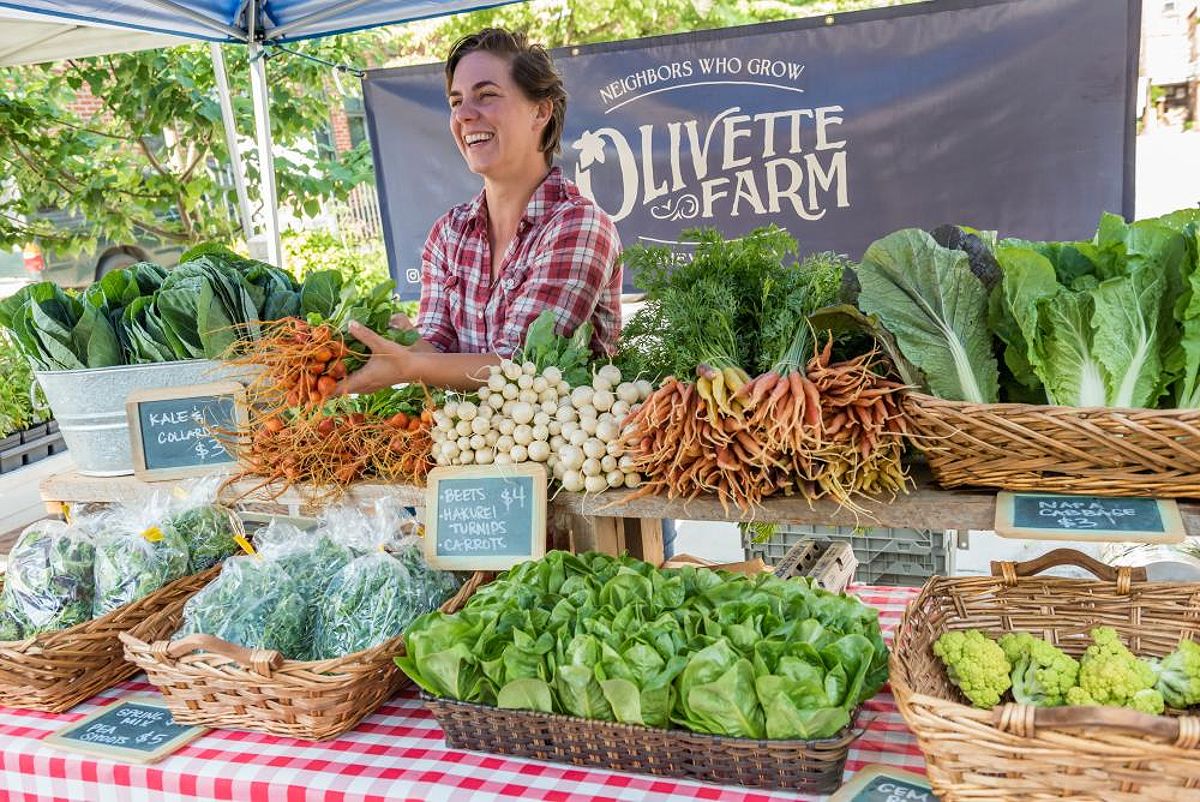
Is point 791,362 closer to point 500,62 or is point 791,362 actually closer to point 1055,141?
point 500,62

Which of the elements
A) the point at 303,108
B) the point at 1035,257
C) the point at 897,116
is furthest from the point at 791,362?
the point at 303,108

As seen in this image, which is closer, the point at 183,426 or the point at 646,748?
the point at 646,748

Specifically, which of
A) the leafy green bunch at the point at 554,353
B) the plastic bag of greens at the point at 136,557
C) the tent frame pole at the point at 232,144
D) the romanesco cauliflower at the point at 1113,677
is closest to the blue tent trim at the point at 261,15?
the tent frame pole at the point at 232,144

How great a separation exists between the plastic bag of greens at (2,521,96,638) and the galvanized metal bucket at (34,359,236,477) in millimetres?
246

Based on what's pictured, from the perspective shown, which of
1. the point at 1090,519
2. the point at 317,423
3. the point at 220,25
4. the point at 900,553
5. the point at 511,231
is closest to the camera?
the point at 1090,519

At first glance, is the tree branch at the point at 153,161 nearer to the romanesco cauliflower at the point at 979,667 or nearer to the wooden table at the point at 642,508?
the wooden table at the point at 642,508

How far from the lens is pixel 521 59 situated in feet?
8.68

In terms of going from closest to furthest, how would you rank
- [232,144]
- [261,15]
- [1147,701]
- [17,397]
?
[1147,701], [261,15], [17,397], [232,144]

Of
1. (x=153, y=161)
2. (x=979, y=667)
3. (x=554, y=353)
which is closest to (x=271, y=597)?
(x=554, y=353)

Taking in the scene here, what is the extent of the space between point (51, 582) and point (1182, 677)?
2149 millimetres

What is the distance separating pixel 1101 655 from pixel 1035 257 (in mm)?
643

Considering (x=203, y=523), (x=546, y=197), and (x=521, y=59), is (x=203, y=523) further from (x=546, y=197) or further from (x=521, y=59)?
(x=521, y=59)

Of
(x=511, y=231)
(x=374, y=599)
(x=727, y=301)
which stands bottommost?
(x=374, y=599)

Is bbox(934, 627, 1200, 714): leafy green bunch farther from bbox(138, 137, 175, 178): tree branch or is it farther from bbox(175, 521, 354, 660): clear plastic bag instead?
bbox(138, 137, 175, 178): tree branch
